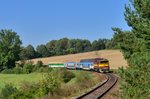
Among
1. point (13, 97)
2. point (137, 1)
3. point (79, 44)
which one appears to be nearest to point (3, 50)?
point (13, 97)

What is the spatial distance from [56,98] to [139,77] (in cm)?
788

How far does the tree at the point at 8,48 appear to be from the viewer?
71938mm

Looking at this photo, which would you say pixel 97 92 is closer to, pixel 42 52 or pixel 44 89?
pixel 44 89

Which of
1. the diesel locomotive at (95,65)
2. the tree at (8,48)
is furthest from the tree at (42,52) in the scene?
the diesel locomotive at (95,65)

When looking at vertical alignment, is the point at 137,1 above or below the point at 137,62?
above

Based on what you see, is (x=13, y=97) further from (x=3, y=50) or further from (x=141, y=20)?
(x=3, y=50)

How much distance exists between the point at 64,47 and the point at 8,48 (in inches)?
3743

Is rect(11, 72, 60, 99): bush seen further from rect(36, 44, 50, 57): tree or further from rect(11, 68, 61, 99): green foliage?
rect(36, 44, 50, 57): tree

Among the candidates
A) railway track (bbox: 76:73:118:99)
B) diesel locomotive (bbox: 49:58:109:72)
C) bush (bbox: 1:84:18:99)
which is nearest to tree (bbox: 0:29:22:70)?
diesel locomotive (bbox: 49:58:109:72)

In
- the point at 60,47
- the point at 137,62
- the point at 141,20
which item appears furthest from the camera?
the point at 60,47

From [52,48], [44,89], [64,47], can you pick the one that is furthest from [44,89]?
[64,47]

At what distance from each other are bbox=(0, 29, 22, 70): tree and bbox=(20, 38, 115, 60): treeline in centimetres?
5599

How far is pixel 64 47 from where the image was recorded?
550 feet

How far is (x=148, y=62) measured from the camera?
753 cm
